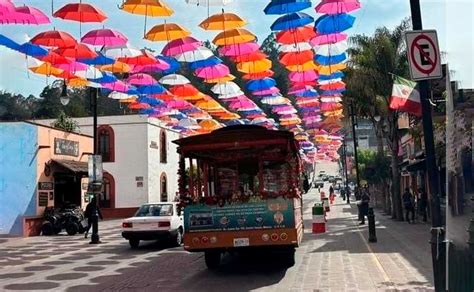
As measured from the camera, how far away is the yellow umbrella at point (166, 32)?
642 inches

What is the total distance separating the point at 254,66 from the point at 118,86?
5615 millimetres

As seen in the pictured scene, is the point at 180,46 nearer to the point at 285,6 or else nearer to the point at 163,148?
the point at 285,6

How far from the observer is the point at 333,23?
1630 cm

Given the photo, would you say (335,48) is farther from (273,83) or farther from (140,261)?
(140,261)

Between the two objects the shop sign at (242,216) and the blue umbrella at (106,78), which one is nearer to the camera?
the shop sign at (242,216)

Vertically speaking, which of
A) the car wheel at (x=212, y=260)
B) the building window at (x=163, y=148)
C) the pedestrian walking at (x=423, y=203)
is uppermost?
the building window at (x=163, y=148)

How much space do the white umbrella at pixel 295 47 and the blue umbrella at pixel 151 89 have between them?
6.32 m

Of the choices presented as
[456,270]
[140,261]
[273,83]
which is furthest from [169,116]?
[456,270]

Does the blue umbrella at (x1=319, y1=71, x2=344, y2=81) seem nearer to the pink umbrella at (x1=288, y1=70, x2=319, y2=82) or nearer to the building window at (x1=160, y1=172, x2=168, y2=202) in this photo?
the pink umbrella at (x1=288, y1=70, x2=319, y2=82)

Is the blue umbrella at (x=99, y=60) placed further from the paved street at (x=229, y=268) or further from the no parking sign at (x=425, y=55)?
the no parking sign at (x=425, y=55)

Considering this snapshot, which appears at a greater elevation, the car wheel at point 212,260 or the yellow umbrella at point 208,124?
the yellow umbrella at point 208,124

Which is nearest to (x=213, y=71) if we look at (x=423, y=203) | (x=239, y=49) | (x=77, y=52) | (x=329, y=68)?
(x=239, y=49)

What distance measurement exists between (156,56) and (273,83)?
240 inches

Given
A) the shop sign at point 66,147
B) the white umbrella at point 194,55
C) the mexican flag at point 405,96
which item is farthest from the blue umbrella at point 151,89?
the mexican flag at point 405,96
